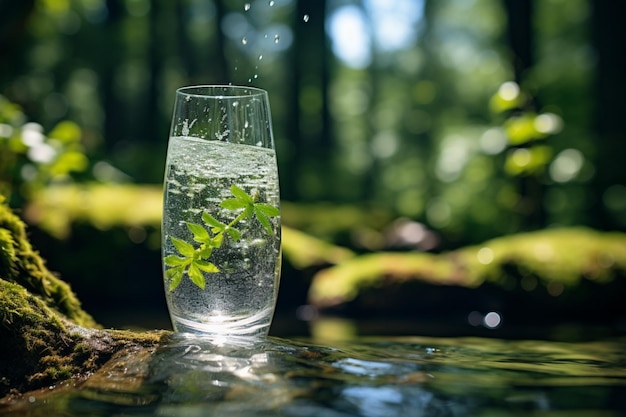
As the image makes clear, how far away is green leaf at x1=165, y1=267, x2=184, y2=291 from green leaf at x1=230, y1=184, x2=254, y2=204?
1.21 feet

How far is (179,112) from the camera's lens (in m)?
2.84

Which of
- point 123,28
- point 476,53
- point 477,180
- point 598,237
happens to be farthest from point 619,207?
point 123,28

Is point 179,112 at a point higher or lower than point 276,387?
higher

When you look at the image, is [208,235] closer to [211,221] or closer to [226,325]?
[211,221]

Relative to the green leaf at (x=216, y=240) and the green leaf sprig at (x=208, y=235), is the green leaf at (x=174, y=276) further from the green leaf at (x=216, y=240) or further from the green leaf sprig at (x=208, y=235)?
the green leaf at (x=216, y=240)

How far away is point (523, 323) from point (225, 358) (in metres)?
6.06

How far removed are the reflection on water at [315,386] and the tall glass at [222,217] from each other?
0.54 ft

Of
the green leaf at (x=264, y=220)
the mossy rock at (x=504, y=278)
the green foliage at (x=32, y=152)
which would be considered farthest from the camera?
the mossy rock at (x=504, y=278)

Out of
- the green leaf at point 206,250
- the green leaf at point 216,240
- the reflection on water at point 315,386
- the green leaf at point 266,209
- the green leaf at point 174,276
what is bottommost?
the reflection on water at point 315,386

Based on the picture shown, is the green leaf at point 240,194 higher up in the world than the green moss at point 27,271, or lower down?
higher up

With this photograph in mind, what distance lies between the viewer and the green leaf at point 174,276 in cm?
266

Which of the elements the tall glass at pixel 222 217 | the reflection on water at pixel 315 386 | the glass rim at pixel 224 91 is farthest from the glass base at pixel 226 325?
the glass rim at pixel 224 91

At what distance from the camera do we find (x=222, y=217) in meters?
2.68

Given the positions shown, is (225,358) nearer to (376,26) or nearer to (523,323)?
(523,323)
